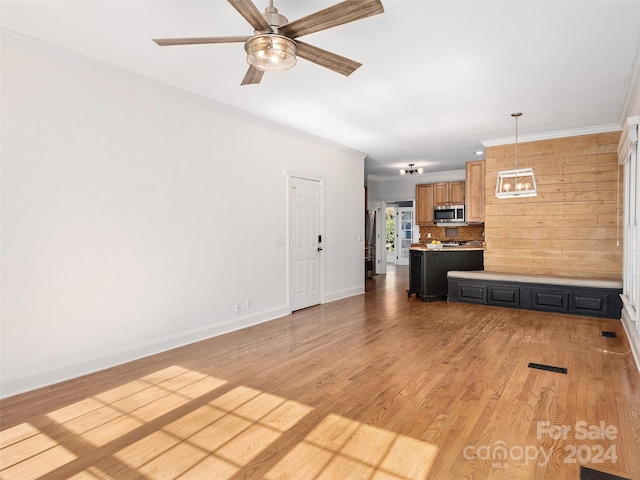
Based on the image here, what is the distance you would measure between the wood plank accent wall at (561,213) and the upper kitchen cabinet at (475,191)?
1.46 ft

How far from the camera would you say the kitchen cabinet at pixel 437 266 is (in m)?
7.03

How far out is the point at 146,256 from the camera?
13.3ft

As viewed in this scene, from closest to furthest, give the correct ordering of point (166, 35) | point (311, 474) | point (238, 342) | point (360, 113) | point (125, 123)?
point (311, 474) → point (166, 35) → point (125, 123) → point (238, 342) → point (360, 113)

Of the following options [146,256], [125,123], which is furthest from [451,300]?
[125,123]

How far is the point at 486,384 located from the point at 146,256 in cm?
352

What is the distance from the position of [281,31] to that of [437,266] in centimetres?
559

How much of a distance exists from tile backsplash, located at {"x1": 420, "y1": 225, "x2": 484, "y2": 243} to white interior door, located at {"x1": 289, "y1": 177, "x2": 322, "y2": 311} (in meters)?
4.93

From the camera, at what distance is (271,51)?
2438mm

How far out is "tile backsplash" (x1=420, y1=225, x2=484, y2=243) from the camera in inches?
388

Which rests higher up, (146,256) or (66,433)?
(146,256)

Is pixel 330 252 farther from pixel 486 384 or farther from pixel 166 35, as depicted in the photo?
pixel 166 35

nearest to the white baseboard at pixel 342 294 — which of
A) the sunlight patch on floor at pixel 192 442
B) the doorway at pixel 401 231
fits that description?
the sunlight patch on floor at pixel 192 442

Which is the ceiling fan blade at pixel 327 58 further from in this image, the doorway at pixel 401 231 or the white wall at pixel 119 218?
the doorway at pixel 401 231

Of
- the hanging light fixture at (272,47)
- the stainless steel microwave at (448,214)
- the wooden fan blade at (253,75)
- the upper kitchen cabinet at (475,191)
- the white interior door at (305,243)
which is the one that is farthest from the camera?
the stainless steel microwave at (448,214)
